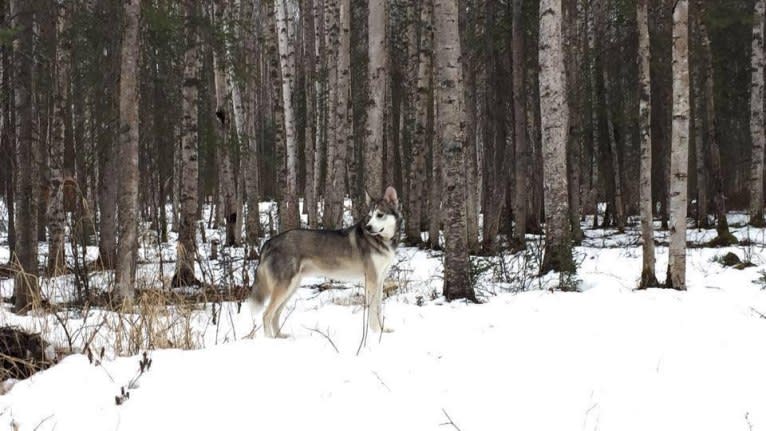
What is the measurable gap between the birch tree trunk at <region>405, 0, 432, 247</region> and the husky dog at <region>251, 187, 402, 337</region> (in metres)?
5.59

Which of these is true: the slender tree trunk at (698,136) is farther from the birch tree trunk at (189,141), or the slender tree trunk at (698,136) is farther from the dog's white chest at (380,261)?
the dog's white chest at (380,261)

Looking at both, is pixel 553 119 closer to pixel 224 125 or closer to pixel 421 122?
pixel 421 122

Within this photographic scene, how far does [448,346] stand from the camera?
428cm

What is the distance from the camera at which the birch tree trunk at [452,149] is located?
638cm

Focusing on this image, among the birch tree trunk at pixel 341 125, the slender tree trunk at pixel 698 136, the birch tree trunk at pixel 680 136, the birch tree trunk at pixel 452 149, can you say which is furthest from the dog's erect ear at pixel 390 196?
the slender tree trunk at pixel 698 136

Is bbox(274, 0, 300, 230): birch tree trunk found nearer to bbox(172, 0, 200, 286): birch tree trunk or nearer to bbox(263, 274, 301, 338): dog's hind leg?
bbox(172, 0, 200, 286): birch tree trunk

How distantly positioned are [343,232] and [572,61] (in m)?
13.1

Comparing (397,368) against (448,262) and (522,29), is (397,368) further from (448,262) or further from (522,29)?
(522,29)

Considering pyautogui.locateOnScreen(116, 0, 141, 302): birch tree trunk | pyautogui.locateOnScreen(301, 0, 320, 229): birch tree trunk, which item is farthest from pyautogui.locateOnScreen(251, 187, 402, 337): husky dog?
pyautogui.locateOnScreen(301, 0, 320, 229): birch tree trunk

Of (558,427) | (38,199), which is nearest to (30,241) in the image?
(38,199)

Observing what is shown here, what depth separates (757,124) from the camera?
14.6 m

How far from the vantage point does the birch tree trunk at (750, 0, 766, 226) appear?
14.1 m

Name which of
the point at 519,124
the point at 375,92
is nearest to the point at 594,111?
the point at 519,124

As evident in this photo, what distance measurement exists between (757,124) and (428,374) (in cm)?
1546
